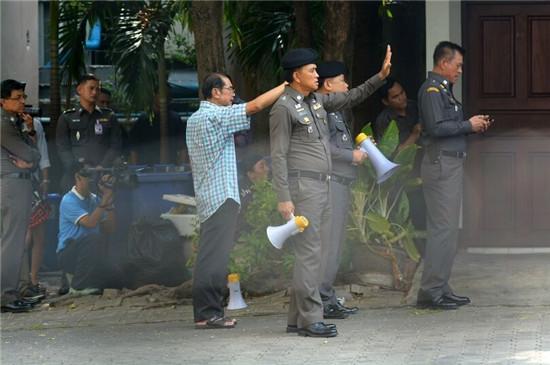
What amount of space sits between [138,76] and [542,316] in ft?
27.4

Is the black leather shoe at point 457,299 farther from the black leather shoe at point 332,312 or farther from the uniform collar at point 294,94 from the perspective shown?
the uniform collar at point 294,94

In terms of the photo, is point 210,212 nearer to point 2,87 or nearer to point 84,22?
point 2,87

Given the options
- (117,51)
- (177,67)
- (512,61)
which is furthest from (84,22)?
(512,61)

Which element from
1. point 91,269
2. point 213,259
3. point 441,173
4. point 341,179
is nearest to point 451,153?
point 441,173

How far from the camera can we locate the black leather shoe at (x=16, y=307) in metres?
10.6

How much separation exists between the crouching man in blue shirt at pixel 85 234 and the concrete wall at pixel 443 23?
321 centimetres

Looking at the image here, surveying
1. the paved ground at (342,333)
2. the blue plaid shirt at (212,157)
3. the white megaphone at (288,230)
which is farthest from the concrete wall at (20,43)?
the white megaphone at (288,230)

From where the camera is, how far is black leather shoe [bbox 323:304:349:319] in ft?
31.3

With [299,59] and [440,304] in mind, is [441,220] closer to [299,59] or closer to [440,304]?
[440,304]

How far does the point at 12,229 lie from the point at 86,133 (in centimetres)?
138

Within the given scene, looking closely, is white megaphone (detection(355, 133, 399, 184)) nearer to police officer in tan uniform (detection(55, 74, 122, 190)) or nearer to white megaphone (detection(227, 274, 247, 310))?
white megaphone (detection(227, 274, 247, 310))

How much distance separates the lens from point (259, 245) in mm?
10438

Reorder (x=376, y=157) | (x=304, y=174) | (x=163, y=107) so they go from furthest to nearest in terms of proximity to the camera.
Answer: (x=163, y=107)
(x=376, y=157)
(x=304, y=174)

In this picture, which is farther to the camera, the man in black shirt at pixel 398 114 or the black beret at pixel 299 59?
the man in black shirt at pixel 398 114
